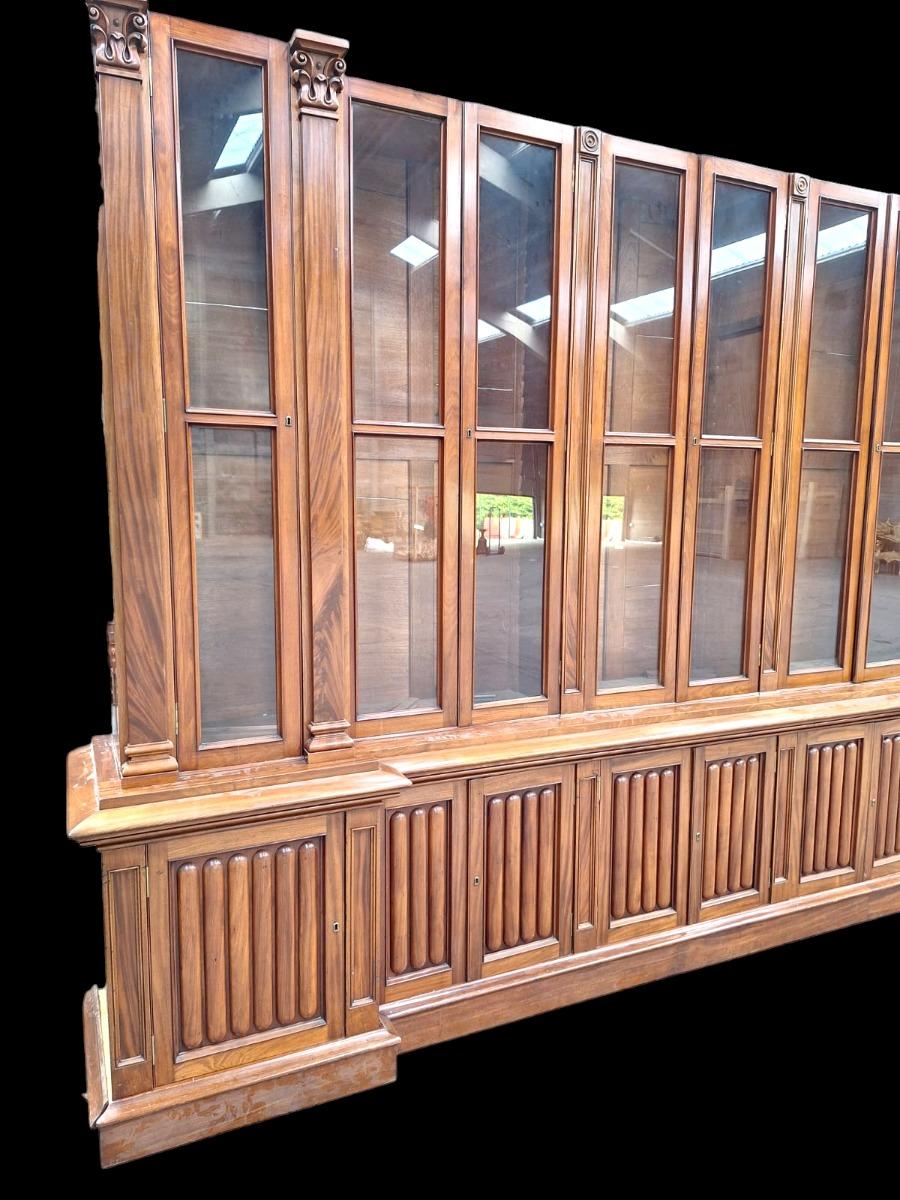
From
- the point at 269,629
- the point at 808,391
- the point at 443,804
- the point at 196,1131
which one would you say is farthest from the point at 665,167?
the point at 196,1131

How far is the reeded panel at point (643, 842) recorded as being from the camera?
241cm

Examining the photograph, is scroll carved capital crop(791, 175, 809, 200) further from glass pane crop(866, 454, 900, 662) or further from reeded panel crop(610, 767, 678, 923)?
reeded panel crop(610, 767, 678, 923)

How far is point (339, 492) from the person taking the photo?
1953mm

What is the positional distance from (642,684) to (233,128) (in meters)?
1.77

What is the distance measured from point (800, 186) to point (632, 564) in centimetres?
124

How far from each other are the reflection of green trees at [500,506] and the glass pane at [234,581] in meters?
0.56

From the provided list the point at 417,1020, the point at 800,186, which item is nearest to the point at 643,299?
the point at 800,186

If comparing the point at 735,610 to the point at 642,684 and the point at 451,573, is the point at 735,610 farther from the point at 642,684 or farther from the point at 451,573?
the point at 451,573

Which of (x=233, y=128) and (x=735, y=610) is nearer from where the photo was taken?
(x=233, y=128)

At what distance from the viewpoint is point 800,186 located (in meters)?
2.46

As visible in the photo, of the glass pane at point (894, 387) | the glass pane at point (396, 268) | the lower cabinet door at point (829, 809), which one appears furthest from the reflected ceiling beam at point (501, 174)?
the lower cabinet door at point (829, 809)

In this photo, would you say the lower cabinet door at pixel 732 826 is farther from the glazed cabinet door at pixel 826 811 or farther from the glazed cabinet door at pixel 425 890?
the glazed cabinet door at pixel 425 890

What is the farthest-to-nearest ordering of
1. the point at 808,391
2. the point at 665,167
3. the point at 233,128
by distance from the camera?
1. the point at 808,391
2. the point at 665,167
3. the point at 233,128

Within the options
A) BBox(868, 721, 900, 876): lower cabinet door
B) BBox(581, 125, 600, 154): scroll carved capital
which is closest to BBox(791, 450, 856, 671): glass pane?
BBox(868, 721, 900, 876): lower cabinet door
